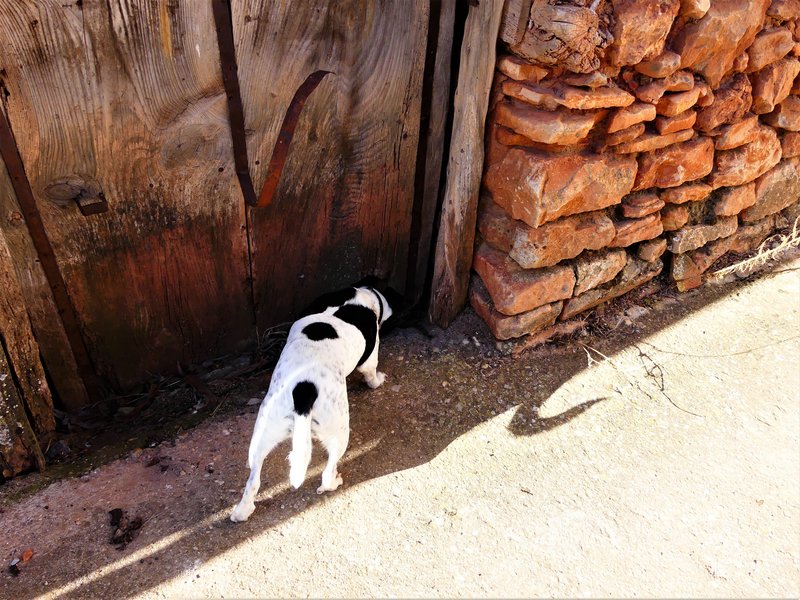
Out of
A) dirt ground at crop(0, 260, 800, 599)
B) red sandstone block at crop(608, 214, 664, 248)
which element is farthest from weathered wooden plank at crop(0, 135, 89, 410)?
red sandstone block at crop(608, 214, 664, 248)

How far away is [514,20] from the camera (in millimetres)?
2596

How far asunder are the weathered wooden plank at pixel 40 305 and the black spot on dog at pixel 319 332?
40.2 inches

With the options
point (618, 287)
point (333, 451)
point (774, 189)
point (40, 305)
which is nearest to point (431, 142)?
point (618, 287)

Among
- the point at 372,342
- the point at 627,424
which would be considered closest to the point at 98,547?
the point at 372,342

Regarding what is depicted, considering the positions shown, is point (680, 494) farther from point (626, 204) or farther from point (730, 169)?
point (730, 169)

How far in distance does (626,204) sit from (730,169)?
67 centimetres

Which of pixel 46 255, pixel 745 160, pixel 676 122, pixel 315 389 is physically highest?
pixel 676 122

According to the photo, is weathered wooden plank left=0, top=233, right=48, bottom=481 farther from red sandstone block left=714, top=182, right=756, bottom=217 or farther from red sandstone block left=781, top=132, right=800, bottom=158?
red sandstone block left=781, top=132, right=800, bottom=158

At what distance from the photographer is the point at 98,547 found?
2398 mm

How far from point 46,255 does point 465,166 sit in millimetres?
1823

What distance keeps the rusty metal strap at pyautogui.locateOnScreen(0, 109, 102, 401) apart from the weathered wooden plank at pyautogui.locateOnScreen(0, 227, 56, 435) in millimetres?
121

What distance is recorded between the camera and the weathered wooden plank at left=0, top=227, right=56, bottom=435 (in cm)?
240

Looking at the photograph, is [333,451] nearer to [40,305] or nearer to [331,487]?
[331,487]

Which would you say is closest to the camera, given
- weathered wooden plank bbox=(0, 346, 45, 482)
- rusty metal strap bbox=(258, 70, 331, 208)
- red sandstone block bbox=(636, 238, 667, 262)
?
weathered wooden plank bbox=(0, 346, 45, 482)
